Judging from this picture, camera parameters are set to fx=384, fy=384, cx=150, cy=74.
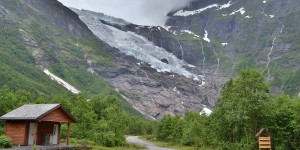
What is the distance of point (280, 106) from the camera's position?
45.8 metres

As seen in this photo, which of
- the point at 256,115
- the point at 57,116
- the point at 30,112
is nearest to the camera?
the point at 256,115

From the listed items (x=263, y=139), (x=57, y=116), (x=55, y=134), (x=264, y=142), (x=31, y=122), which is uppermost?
(x=57, y=116)

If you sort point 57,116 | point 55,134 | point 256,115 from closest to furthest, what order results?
1. point 256,115
2. point 57,116
3. point 55,134

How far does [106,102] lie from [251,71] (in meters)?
55.5

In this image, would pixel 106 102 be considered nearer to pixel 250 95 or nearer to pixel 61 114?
pixel 61 114

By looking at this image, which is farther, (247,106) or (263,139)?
(247,106)

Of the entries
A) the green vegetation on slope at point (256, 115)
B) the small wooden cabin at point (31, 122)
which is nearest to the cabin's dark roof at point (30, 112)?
the small wooden cabin at point (31, 122)

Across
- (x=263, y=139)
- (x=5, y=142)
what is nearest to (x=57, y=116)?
(x=5, y=142)

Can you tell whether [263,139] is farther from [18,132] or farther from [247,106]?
[18,132]

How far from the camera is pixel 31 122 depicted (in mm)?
46000

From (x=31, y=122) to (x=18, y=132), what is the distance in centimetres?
187

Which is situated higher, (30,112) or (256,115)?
(256,115)

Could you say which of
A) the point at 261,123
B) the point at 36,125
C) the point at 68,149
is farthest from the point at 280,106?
the point at 36,125

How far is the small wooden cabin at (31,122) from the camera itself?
145 feet
